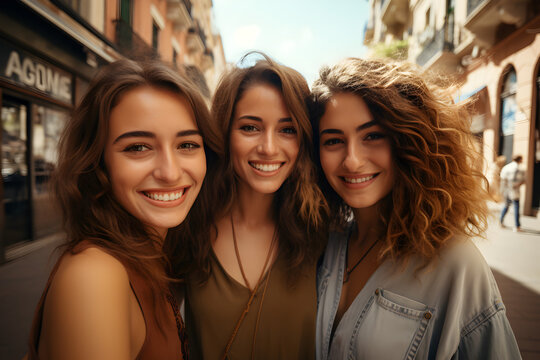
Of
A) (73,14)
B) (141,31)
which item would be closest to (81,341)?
(73,14)

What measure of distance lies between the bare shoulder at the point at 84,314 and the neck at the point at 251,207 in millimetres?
981

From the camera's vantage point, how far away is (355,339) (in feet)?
4.36

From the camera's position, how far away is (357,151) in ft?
4.69

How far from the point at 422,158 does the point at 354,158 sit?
34cm

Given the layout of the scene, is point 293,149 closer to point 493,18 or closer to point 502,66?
point 502,66

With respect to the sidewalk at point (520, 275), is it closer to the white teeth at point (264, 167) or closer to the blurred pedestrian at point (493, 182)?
the blurred pedestrian at point (493, 182)

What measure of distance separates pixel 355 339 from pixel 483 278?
63cm

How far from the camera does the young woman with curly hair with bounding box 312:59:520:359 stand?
1174 mm

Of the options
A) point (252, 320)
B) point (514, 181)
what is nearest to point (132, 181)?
point (252, 320)

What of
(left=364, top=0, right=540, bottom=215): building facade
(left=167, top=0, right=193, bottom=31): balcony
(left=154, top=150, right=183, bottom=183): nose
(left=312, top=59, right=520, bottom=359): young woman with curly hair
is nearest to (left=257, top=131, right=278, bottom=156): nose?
(left=312, top=59, right=520, bottom=359): young woman with curly hair

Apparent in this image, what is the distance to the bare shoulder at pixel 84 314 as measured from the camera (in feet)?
2.69

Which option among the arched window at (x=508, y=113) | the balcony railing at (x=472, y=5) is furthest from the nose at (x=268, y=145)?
the balcony railing at (x=472, y=5)

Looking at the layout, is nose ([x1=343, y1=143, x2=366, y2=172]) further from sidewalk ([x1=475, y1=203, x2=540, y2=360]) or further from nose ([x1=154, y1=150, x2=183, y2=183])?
nose ([x1=154, y1=150, x2=183, y2=183])

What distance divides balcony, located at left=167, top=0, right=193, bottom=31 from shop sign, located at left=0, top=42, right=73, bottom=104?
7247mm
